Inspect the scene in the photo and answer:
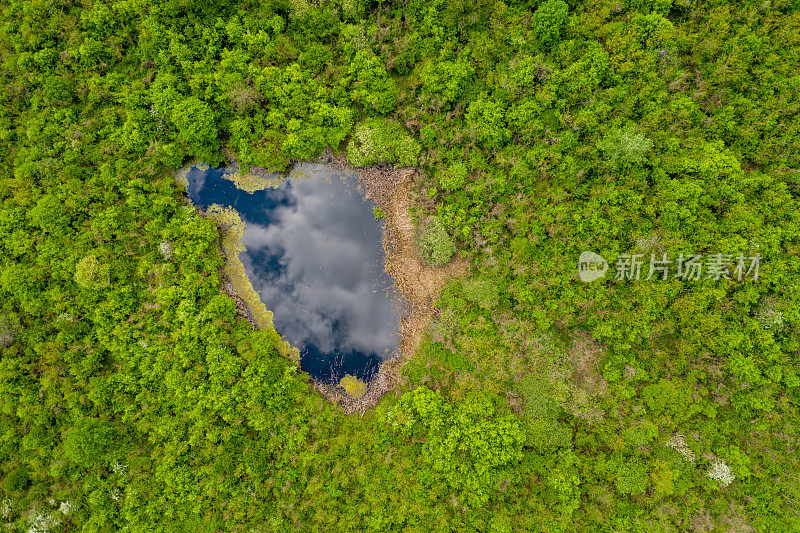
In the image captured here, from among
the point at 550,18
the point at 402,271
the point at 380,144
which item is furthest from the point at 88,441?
the point at 550,18

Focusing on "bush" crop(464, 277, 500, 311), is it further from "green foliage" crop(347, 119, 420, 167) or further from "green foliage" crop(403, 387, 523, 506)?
"green foliage" crop(347, 119, 420, 167)

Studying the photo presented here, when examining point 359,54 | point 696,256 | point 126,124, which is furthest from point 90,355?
point 696,256

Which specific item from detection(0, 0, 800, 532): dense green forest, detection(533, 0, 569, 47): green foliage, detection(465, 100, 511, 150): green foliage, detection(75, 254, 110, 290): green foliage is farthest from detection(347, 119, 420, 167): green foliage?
detection(75, 254, 110, 290): green foliage

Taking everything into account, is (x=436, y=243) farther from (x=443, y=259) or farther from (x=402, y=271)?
(x=402, y=271)

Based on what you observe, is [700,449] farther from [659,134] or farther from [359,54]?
[359,54]

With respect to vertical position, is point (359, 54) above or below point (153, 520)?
above
